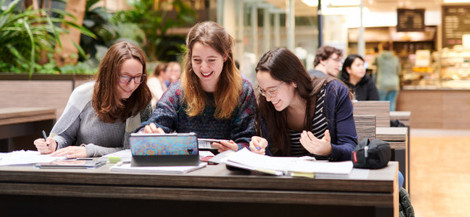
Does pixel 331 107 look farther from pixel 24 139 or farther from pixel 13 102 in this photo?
pixel 13 102

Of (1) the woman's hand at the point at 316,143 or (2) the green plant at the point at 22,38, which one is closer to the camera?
(1) the woman's hand at the point at 316,143

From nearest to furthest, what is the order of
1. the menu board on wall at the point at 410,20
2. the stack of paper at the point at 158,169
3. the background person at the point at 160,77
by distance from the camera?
the stack of paper at the point at 158,169
the background person at the point at 160,77
the menu board on wall at the point at 410,20

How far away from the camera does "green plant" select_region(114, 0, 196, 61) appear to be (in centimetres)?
1279

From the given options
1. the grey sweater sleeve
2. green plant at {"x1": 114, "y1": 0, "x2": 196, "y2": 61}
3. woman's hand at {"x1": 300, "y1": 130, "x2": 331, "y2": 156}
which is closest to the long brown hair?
woman's hand at {"x1": 300, "y1": 130, "x2": 331, "y2": 156}

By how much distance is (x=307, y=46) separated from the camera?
30.8ft

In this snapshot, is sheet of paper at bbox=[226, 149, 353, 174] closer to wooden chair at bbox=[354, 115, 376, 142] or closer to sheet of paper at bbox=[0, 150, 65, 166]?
sheet of paper at bbox=[0, 150, 65, 166]

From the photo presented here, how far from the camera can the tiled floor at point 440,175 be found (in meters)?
4.81

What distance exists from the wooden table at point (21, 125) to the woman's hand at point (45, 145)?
6.03ft

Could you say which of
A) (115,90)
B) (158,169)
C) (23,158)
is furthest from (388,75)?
(158,169)

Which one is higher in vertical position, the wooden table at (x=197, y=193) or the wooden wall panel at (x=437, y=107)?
the wooden table at (x=197, y=193)

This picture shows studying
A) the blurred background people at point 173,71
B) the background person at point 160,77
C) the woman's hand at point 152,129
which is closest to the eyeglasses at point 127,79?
the woman's hand at point 152,129

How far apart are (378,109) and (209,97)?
2.31 meters

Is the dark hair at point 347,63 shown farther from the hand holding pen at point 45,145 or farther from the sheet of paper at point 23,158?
the sheet of paper at point 23,158

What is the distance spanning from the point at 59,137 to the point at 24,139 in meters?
2.19
